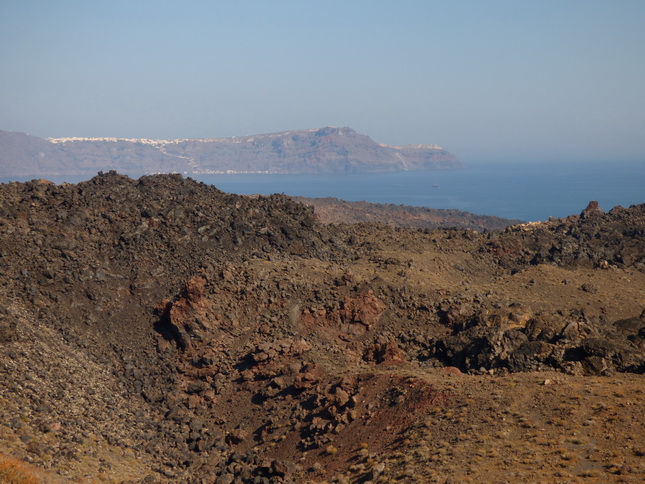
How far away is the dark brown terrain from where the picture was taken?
45.8 ft

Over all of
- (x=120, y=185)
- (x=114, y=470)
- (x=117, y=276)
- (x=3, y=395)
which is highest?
(x=120, y=185)

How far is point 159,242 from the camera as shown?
27.0 metres

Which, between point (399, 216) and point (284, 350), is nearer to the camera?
point (284, 350)

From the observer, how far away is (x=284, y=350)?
21.1 metres

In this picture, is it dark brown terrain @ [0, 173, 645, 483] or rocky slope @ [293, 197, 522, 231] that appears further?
rocky slope @ [293, 197, 522, 231]

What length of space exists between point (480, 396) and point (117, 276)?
16151 mm

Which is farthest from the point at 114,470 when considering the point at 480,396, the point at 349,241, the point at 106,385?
the point at 349,241

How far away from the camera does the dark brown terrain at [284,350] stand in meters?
14.0

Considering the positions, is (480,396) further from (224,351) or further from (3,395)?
(3,395)

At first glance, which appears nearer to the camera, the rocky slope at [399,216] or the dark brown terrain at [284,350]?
the dark brown terrain at [284,350]

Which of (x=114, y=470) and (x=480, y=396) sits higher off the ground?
(x=480, y=396)

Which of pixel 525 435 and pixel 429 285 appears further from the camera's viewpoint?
pixel 429 285

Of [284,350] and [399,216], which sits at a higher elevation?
[399,216]

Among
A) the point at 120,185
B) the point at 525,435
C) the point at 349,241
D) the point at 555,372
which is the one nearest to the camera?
the point at 525,435
